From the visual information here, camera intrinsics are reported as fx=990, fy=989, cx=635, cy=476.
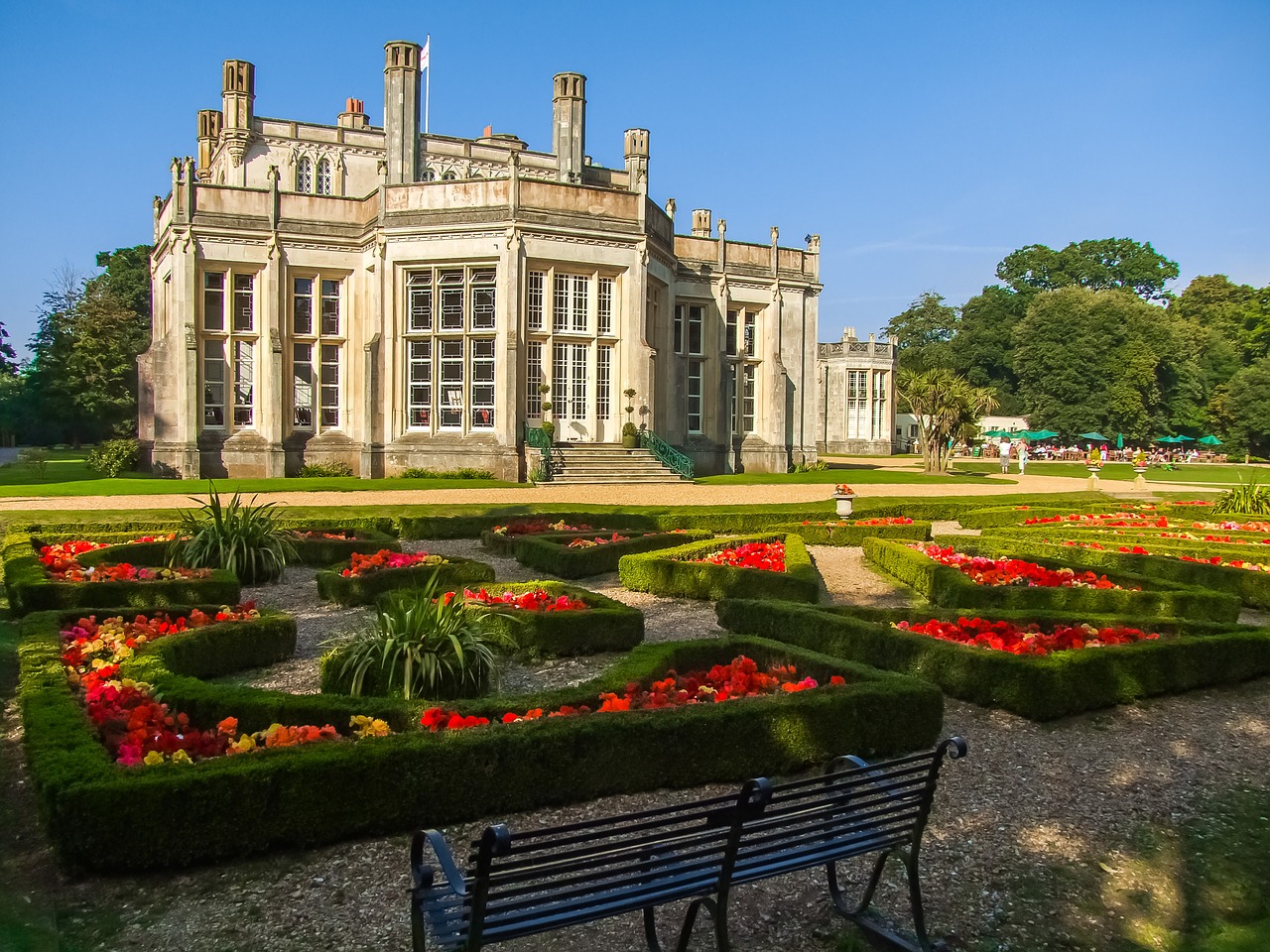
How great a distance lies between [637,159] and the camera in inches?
1225

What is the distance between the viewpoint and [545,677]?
27.0 feet

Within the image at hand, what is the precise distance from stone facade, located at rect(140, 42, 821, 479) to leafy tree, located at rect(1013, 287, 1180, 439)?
155 ft

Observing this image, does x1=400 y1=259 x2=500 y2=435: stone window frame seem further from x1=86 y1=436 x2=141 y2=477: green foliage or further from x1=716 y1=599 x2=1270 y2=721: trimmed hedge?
x1=716 y1=599 x2=1270 y2=721: trimmed hedge

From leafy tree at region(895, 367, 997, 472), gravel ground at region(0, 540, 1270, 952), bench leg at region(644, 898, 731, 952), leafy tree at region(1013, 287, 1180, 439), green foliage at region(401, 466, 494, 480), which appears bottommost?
gravel ground at region(0, 540, 1270, 952)

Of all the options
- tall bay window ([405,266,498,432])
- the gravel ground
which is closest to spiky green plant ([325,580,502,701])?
the gravel ground

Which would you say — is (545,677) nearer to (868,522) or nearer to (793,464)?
(868,522)

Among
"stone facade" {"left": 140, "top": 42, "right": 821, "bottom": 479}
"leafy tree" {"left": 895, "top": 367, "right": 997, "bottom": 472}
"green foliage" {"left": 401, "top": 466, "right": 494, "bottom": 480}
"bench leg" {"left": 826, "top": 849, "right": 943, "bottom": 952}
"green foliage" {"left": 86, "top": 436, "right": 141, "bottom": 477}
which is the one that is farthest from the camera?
"leafy tree" {"left": 895, "top": 367, "right": 997, "bottom": 472}

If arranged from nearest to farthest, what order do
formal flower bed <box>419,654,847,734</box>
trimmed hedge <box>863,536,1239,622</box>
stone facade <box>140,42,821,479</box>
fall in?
formal flower bed <box>419,654,847,734</box>
trimmed hedge <box>863,536,1239,622</box>
stone facade <box>140,42,821,479</box>

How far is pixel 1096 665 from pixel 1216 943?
11.4 ft

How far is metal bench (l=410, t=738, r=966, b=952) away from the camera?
3.34 m

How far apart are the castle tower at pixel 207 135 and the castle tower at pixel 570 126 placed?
654 inches

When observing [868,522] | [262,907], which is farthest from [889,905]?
[868,522]

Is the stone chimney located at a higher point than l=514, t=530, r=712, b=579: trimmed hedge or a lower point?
higher

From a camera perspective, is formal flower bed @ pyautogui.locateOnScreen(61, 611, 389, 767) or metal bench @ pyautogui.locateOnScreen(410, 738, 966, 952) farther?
formal flower bed @ pyautogui.locateOnScreen(61, 611, 389, 767)
